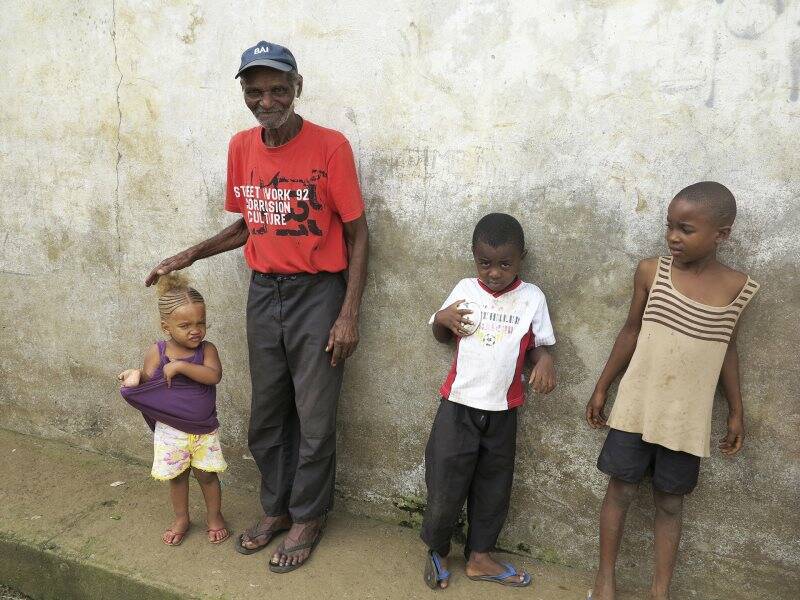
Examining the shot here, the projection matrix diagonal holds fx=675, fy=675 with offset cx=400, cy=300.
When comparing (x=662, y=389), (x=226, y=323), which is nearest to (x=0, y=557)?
(x=226, y=323)

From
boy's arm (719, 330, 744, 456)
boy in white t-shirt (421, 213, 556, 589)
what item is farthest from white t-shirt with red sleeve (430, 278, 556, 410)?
boy's arm (719, 330, 744, 456)

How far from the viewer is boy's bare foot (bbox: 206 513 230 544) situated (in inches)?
117

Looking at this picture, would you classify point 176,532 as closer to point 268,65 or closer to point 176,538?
point 176,538

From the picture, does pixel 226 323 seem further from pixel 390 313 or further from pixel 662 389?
pixel 662 389

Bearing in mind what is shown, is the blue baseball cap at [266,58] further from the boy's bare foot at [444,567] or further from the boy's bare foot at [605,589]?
the boy's bare foot at [605,589]

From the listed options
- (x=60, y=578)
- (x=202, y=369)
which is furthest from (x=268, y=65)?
(x=60, y=578)

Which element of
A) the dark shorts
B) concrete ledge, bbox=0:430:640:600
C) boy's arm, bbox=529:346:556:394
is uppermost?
boy's arm, bbox=529:346:556:394

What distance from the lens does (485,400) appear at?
2537 mm

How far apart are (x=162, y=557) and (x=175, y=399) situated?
A: 698 mm

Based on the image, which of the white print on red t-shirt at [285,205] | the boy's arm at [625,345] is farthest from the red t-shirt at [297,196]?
the boy's arm at [625,345]

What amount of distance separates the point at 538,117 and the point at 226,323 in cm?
171

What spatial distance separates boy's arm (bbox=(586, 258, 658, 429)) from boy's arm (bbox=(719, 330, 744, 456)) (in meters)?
0.31

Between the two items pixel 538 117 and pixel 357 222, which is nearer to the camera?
pixel 538 117

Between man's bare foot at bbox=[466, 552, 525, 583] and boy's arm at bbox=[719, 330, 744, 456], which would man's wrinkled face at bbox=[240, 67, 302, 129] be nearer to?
boy's arm at bbox=[719, 330, 744, 456]
